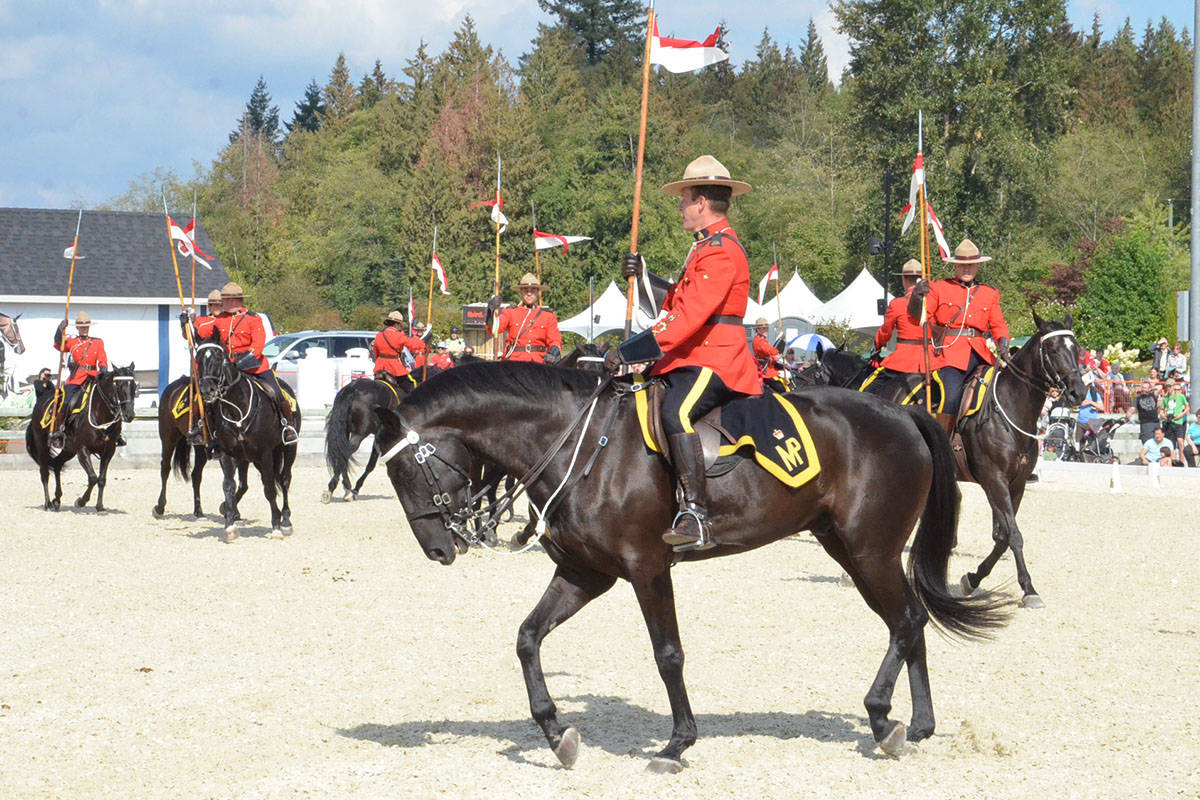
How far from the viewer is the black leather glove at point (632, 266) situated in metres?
6.72

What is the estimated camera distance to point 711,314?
6.46 metres

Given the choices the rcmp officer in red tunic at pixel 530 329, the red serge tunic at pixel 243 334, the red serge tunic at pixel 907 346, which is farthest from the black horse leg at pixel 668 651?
the red serge tunic at pixel 243 334

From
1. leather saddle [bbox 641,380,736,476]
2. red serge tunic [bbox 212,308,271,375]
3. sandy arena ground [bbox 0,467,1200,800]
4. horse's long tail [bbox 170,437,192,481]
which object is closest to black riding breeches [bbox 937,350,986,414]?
sandy arena ground [bbox 0,467,1200,800]

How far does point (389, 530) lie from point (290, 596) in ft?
14.6

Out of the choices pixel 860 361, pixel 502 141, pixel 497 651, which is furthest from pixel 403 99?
pixel 497 651

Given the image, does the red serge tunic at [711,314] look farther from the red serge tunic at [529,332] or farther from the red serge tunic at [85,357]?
the red serge tunic at [85,357]

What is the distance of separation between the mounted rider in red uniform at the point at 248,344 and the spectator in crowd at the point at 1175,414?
46.0ft

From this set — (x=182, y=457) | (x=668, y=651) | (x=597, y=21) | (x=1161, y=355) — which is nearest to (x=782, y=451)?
(x=668, y=651)

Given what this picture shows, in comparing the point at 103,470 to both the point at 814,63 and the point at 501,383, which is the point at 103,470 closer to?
the point at 501,383

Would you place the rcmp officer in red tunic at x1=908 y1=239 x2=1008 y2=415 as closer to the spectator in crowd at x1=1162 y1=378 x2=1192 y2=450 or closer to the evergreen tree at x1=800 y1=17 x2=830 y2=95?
the spectator in crowd at x1=1162 y1=378 x2=1192 y2=450

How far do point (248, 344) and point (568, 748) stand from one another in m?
10.3

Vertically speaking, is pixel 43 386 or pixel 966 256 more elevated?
pixel 966 256

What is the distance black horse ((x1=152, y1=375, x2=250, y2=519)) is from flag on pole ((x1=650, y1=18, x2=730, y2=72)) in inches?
317

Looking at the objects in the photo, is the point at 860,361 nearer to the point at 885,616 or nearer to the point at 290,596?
the point at 290,596
